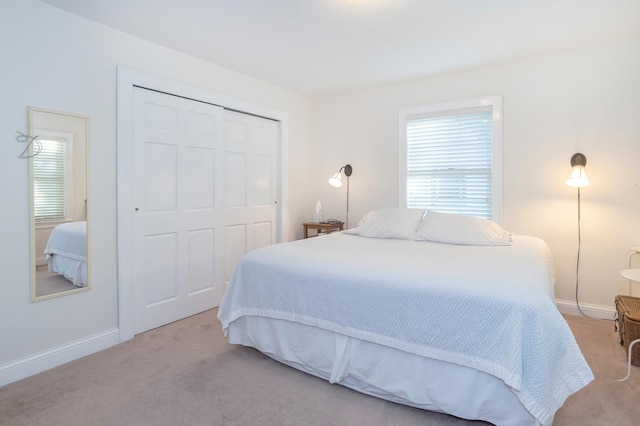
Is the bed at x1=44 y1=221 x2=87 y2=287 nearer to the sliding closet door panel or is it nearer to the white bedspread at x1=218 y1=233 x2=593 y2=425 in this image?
the white bedspread at x1=218 y1=233 x2=593 y2=425

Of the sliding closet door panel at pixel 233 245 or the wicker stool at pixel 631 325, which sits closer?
the wicker stool at pixel 631 325

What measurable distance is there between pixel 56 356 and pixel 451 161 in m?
3.78

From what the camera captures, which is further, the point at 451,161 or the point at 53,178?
the point at 451,161

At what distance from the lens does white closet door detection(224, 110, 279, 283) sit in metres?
3.64

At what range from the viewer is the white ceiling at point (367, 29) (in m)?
2.32

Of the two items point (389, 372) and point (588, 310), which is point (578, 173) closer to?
point (588, 310)

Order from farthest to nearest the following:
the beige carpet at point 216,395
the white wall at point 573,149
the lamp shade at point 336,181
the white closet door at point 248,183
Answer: the lamp shade at point 336,181, the white closet door at point 248,183, the white wall at point 573,149, the beige carpet at point 216,395

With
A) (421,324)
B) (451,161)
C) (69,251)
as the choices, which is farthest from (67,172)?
(451,161)

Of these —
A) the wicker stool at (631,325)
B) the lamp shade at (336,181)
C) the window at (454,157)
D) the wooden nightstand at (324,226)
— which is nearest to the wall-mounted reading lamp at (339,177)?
the lamp shade at (336,181)

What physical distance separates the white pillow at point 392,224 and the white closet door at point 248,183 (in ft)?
3.69

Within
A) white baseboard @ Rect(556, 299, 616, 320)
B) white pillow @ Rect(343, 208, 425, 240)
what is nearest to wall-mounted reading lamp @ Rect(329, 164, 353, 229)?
white pillow @ Rect(343, 208, 425, 240)

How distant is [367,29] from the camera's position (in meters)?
2.65

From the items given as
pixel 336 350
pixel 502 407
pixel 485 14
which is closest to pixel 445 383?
pixel 502 407

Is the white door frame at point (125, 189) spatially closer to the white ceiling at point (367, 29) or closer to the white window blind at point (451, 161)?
the white ceiling at point (367, 29)
